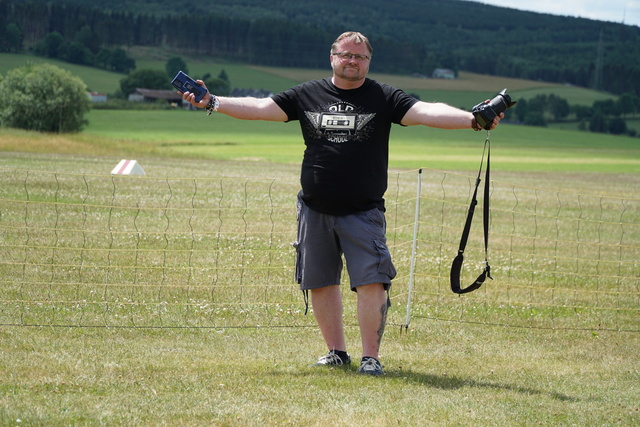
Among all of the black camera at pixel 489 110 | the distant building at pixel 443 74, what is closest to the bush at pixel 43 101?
the black camera at pixel 489 110

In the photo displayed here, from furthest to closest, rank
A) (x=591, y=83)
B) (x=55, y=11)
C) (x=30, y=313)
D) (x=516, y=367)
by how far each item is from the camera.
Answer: (x=591, y=83), (x=55, y=11), (x=30, y=313), (x=516, y=367)

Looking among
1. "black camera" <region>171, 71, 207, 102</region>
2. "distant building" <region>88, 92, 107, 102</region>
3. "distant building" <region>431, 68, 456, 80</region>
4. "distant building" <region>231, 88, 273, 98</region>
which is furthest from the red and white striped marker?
"distant building" <region>431, 68, 456, 80</region>

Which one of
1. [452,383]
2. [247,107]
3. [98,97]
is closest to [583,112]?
[98,97]

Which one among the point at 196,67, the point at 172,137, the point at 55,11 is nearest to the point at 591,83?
the point at 196,67

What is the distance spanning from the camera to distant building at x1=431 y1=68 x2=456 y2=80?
163m

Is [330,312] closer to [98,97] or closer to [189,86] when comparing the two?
[189,86]

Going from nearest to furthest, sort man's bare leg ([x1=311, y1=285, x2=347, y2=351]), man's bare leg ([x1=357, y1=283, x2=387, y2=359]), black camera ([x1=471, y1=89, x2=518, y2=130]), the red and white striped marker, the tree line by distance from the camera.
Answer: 1. black camera ([x1=471, y1=89, x2=518, y2=130])
2. man's bare leg ([x1=357, y1=283, x2=387, y2=359])
3. man's bare leg ([x1=311, y1=285, x2=347, y2=351])
4. the red and white striped marker
5. the tree line

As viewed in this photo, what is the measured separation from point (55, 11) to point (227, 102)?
460 feet

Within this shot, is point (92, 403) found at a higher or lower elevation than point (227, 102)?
lower

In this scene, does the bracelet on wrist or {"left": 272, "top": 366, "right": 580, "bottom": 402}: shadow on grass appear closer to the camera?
{"left": 272, "top": 366, "right": 580, "bottom": 402}: shadow on grass

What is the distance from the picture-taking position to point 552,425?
580 centimetres

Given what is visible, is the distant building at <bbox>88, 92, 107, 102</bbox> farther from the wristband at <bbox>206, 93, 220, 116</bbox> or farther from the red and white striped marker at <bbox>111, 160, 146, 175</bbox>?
the wristband at <bbox>206, 93, 220, 116</bbox>

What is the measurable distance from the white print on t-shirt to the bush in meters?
63.8

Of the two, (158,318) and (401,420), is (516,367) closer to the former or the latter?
(401,420)
